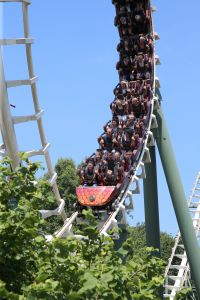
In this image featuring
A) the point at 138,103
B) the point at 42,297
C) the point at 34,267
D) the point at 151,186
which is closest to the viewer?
the point at 42,297

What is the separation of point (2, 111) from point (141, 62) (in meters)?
7.44

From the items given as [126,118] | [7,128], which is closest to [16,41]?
[7,128]

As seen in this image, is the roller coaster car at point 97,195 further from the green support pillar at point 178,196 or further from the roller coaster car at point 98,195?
the green support pillar at point 178,196

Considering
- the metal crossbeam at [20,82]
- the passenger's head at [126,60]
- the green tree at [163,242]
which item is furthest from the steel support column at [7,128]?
the green tree at [163,242]

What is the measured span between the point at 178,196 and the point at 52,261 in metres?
11.7

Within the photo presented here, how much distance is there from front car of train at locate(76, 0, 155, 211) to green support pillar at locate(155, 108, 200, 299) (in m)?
1.20

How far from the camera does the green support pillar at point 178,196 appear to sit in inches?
651

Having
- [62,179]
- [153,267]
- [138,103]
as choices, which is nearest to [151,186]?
[138,103]

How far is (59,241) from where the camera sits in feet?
17.0

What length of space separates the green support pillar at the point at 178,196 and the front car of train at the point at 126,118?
1202 mm

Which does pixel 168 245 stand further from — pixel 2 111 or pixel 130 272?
pixel 130 272

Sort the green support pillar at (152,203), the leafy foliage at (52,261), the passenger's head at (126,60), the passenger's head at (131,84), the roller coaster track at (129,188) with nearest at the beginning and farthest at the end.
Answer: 1. the leafy foliage at (52,261)
2. the roller coaster track at (129,188)
3. the passenger's head at (131,84)
4. the passenger's head at (126,60)
5. the green support pillar at (152,203)

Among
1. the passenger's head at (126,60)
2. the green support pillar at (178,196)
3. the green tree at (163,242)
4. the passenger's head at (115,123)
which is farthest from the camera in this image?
the green tree at (163,242)

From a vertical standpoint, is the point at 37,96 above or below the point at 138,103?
above
